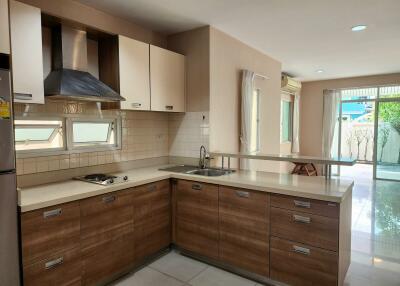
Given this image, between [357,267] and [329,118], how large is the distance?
546 cm

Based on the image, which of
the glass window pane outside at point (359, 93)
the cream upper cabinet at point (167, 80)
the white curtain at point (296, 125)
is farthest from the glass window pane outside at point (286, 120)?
the cream upper cabinet at point (167, 80)

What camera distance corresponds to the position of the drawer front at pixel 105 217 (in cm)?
218

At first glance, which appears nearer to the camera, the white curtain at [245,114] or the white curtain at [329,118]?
the white curtain at [245,114]

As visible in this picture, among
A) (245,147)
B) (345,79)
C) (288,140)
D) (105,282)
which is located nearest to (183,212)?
(105,282)

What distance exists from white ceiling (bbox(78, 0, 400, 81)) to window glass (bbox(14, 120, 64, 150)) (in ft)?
4.19

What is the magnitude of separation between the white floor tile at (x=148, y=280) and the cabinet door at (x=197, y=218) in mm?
437

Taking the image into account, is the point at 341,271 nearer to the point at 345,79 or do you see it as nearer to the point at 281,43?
the point at 281,43

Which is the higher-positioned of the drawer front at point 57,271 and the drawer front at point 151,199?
the drawer front at point 151,199

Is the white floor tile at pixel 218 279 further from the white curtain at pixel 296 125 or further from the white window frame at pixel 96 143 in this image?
the white curtain at pixel 296 125

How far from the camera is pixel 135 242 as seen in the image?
2602 millimetres

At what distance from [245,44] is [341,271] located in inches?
126

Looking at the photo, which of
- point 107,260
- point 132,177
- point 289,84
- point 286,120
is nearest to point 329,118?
point 286,120

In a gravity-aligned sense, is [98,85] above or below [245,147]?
above

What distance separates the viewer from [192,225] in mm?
2863
